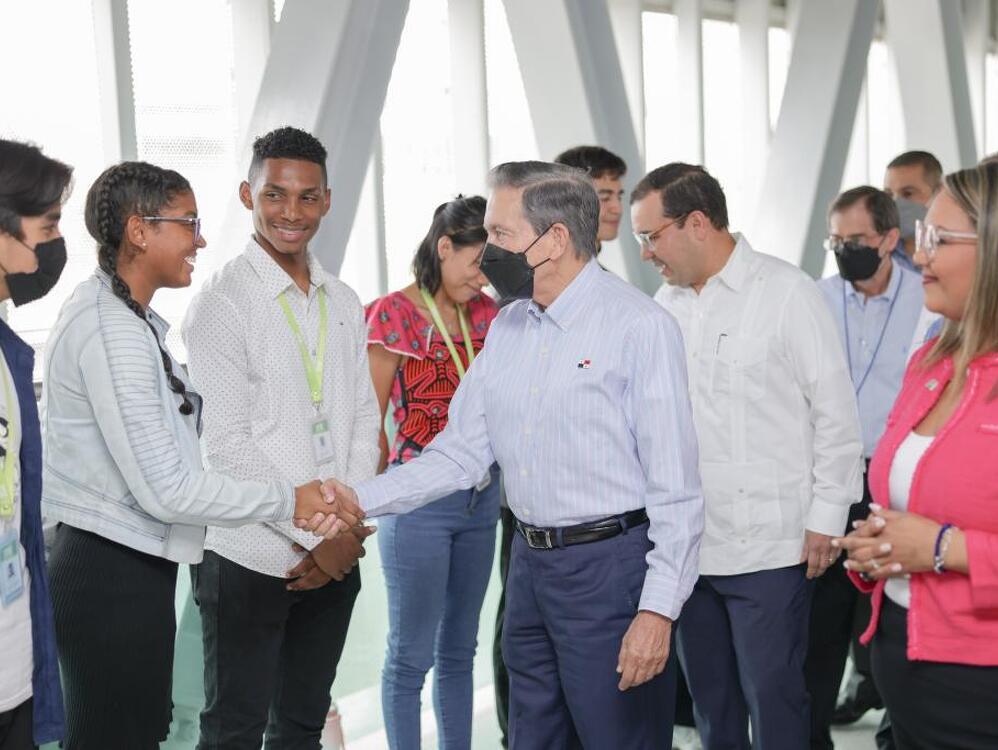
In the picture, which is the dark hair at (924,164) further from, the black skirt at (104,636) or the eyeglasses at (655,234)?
the black skirt at (104,636)

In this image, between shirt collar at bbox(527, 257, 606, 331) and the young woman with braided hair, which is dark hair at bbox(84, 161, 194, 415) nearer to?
the young woman with braided hair

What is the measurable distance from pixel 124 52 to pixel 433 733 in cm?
249

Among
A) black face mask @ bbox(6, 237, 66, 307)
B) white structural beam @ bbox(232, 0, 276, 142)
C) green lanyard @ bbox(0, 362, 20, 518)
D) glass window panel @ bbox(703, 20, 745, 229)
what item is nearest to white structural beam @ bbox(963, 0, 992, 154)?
glass window panel @ bbox(703, 20, 745, 229)

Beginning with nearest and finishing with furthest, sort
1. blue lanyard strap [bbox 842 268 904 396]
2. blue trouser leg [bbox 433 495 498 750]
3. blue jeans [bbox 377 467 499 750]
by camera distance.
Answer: blue jeans [bbox 377 467 499 750], blue trouser leg [bbox 433 495 498 750], blue lanyard strap [bbox 842 268 904 396]

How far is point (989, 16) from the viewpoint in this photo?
10.3 metres

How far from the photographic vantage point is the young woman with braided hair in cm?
224

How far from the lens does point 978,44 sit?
1020 cm

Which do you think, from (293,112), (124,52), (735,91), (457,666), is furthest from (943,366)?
(735,91)

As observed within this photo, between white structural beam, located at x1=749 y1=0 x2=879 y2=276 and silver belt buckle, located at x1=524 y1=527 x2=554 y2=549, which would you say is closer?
silver belt buckle, located at x1=524 y1=527 x2=554 y2=549

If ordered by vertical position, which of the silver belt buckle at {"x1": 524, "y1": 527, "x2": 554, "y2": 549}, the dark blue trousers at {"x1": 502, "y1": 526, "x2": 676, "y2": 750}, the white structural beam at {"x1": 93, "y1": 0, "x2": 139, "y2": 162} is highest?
the white structural beam at {"x1": 93, "y1": 0, "x2": 139, "y2": 162}

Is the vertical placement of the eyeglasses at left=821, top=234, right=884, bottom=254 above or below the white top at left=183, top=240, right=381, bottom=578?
above

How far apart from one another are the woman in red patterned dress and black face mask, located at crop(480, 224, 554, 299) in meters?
0.79

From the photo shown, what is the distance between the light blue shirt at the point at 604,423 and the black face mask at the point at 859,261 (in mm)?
1518

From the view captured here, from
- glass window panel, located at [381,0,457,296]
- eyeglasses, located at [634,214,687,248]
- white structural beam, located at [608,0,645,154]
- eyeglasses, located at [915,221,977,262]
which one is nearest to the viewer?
eyeglasses, located at [915,221,977,262]
